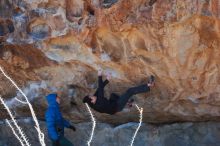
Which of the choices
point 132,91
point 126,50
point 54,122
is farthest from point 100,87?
point 54,122

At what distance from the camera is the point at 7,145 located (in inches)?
280

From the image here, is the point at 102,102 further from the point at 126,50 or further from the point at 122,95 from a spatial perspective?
the point at 126,50

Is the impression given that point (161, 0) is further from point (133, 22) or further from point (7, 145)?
point (7, 145)

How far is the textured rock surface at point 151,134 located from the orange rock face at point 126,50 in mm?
195

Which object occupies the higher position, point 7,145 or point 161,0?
point 161,0

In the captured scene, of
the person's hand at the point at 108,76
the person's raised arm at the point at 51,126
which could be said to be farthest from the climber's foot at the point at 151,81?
the person's raised arm at the point at 51,126

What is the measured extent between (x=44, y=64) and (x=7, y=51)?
525mm

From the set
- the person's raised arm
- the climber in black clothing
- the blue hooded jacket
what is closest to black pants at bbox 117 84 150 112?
the climber in black clothing

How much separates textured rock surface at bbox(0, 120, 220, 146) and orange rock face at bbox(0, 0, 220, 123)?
0.19m

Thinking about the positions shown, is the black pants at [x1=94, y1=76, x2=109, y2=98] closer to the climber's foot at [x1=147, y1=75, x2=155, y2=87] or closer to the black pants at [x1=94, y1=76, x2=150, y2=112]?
the black pants at [x1=94, y1=76, x2=150, y2=112]

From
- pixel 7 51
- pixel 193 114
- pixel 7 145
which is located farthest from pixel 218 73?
pixel 7 145

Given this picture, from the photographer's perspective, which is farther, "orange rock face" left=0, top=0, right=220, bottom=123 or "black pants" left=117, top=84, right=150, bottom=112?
"black pants" left=117, top=84, right=150, bottom=112

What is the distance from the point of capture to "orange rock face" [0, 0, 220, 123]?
196 inches

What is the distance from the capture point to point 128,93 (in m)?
5.66
